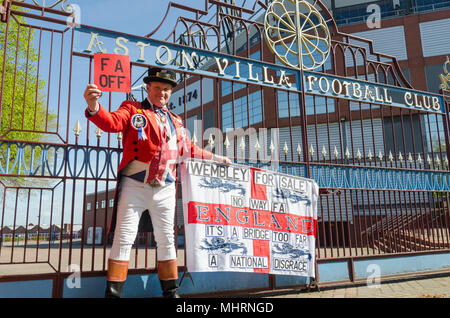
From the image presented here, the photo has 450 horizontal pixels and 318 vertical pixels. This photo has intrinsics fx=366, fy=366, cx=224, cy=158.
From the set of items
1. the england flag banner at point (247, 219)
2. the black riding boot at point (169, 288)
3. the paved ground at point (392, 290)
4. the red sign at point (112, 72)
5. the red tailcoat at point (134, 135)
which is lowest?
the paved ground at point (392, 290)

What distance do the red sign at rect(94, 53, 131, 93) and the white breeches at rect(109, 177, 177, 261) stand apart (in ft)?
4.12

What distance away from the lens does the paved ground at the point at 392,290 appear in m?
5.11

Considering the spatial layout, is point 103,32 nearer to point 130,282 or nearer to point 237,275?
point 130,282

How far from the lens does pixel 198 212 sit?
14.7 ft

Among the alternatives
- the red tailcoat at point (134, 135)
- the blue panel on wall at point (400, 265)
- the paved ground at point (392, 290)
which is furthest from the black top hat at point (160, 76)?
the blue panel on wall at point (400, 265)

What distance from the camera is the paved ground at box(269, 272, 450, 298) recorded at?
511 cm

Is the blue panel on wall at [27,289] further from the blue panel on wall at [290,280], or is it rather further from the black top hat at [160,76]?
the blue panel on wall at [290,280]

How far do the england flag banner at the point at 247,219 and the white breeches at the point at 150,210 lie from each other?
43 centimetres

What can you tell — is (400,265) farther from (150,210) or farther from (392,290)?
(150,210)

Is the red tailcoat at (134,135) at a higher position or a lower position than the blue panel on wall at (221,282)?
higher

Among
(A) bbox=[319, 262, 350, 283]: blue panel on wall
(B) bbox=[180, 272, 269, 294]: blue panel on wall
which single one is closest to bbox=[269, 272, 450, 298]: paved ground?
(A) bbox=[319, 262, 350, 283]: blue panel on wall

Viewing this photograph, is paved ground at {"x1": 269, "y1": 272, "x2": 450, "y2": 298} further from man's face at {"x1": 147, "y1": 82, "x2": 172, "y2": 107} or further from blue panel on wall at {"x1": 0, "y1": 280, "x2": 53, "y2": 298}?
man's face at {"x1": 147, "y1": 82, "x2": 172, "y2": 107}
